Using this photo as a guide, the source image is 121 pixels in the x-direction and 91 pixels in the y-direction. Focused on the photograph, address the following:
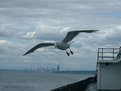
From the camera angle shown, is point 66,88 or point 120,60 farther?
point 66,88

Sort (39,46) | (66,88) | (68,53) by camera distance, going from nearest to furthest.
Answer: (68,53)
(39,46)
(66,88)

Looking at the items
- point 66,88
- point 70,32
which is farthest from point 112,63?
point 70,32

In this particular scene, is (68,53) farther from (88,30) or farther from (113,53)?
(113,53)

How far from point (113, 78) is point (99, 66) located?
1609 mm

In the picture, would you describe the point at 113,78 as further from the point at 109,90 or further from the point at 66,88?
the point at 66,88

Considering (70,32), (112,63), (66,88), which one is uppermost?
(70,32)

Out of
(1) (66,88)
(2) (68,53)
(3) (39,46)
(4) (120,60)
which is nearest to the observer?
(2) (68,53)

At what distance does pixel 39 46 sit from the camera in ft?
83.6

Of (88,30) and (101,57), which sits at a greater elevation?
(88,30)

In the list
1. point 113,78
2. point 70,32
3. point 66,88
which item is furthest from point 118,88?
point 70,32

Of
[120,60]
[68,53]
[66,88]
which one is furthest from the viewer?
[66,88]

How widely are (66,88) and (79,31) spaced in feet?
44.6

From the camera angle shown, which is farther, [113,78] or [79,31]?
[113,78]

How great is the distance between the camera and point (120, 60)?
35562 millimetres
